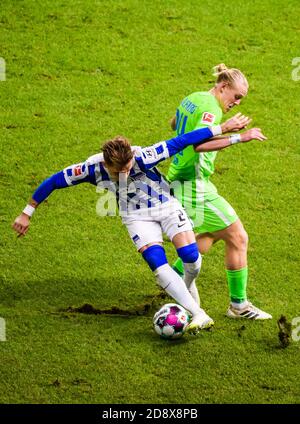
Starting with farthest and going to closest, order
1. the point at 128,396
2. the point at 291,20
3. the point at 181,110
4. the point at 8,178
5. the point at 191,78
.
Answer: the point at 291,20
the point at 191,78
the point at 8,178
the point at 181,110
the point at 128,396

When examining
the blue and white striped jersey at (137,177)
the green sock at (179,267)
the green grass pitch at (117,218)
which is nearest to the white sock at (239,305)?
the green grass pitch at (117,218)

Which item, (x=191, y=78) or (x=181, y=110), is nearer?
(x=181, y=110)

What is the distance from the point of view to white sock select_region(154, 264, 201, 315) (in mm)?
9180

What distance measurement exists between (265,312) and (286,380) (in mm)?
1081

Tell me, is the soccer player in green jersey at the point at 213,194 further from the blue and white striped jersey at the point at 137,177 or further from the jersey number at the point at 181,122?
the blue and white striped jersey at the point at 137,177

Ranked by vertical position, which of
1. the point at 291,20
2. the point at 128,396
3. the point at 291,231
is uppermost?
the point at 291,20

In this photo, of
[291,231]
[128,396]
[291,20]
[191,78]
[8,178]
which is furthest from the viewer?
[291,20]

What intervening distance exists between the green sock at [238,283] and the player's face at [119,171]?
1.34m

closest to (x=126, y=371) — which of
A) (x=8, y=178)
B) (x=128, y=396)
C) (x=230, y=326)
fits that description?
(x=128, y=396)

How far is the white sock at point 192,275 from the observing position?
30.7ft

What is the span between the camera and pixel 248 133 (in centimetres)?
905

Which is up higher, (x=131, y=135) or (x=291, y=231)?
(x=131, y=135)

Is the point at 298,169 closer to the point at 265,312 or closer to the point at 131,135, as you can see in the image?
the point at 131,135

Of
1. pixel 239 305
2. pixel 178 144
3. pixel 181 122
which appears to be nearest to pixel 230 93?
pixel 181 122
